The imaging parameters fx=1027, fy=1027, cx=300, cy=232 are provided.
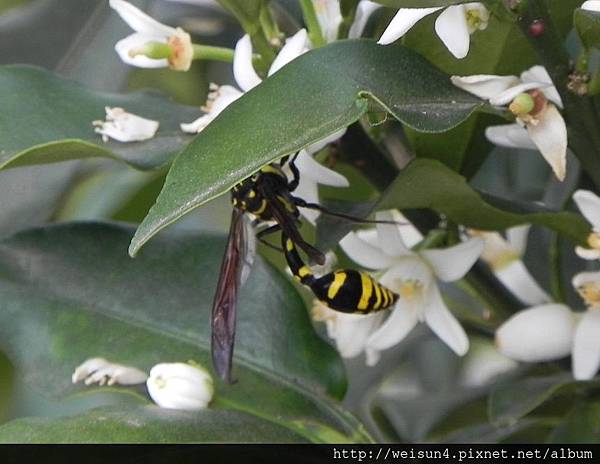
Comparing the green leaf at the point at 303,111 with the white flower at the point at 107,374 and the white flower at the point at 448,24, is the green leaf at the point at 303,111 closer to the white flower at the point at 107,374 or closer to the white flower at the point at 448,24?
the white flower at the point at 448,24

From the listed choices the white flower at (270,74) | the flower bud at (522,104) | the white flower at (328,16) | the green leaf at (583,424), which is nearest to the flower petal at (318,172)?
the white flower at (270,74)

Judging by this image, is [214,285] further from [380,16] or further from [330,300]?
[380,16]

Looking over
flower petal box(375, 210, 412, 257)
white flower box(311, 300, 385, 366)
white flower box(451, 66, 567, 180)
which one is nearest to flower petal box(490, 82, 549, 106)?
white flower box(451, 66, 567, 180)

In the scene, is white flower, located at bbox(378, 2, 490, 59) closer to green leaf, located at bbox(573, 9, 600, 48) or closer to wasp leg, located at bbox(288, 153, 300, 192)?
green leaf, located at bbox(573, 9, 600, 48)

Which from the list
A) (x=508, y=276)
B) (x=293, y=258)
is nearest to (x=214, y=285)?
(x=293, y=258)

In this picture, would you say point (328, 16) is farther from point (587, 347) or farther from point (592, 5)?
point (587, 347)

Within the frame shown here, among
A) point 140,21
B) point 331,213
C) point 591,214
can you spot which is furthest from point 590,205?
point 140,21
